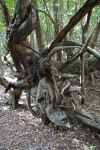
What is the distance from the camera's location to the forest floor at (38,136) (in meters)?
3.09

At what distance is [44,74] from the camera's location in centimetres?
399

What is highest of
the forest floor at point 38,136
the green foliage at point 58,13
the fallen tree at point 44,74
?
the green foliage at point 58,13

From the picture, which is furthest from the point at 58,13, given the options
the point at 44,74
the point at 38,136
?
the point at 38,136

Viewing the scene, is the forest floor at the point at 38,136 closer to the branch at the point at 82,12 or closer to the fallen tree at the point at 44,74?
the fallen tree at the point at 44,74

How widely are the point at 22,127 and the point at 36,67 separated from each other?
1.95 meters

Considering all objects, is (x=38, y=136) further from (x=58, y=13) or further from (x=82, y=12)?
(x=58, y=13)

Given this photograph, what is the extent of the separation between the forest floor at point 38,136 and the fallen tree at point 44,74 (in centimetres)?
27

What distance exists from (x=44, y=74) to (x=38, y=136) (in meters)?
1.81

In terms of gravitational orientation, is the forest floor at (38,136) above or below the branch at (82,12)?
below

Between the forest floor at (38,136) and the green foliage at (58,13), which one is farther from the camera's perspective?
the green foliage at (58,13)

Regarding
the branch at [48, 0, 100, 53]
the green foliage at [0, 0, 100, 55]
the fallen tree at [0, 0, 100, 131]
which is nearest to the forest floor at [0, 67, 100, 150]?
the fallen tree at [0, 0, 100, 131]

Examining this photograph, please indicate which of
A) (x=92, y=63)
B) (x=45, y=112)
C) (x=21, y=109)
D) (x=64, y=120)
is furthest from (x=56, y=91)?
(x=92, y=63)

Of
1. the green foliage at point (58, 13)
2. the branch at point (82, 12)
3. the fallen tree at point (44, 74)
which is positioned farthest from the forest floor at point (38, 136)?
the green foliage at point (58, 13)

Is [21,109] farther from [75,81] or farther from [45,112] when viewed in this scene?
[75,81]
